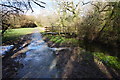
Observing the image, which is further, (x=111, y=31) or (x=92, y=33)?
(x=92, y=33)

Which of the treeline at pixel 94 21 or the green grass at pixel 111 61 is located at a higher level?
the treeline at pixel 94 21

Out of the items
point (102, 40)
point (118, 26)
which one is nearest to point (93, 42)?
point (102, 40)

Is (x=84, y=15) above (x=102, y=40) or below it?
above

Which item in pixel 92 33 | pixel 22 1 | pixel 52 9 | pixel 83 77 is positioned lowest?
pixel 83 77

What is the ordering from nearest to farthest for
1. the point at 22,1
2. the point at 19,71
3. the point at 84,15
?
the point at 22,1 → the point at 19,71 → the point at 84,15

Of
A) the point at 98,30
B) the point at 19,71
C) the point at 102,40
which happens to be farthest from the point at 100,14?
the point at 19,71

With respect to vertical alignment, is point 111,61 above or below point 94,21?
below

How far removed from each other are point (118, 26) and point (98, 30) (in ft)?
7.52

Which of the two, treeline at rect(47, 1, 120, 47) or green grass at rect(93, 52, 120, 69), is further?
treeline at rect(47, 1, 120, 47)

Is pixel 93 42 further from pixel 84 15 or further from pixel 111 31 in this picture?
pixel 84 15

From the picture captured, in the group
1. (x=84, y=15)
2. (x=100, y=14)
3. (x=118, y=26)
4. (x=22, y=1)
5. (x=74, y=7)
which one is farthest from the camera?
(x=74, y=7)

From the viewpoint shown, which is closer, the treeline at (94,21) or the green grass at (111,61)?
the green grass at (111,61)

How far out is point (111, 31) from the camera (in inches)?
458

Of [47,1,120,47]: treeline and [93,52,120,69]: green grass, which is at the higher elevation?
[47,1,120,47]: treeline
